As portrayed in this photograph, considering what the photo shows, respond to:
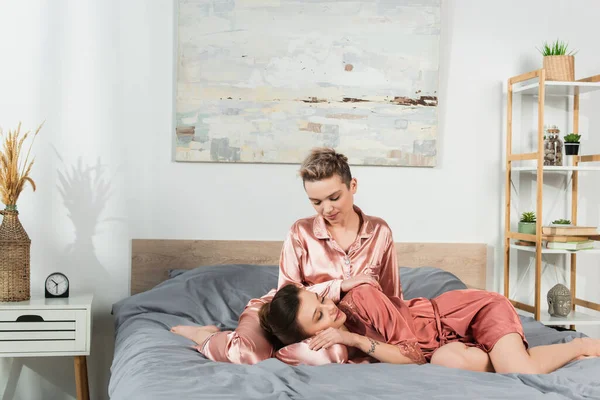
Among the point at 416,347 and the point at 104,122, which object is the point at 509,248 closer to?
the point at 416,347

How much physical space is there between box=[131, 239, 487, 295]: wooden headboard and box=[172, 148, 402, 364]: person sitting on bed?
2.50 ft

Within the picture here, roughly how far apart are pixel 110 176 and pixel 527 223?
6.62 ft

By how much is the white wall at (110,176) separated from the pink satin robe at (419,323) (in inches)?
Result: 46.6

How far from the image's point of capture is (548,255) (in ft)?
11.7

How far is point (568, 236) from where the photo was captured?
3217 mm

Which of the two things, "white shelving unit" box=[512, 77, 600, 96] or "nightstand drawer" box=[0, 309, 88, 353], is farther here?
"white shelving unit" box=[512, 77, 600, 96]

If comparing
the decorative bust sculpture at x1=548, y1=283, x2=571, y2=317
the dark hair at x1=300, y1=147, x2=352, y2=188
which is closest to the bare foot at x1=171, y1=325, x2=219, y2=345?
the dark hair at x1=300, y1=147, x2=352, y2=188

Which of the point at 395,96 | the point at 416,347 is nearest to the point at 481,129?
the point at 395,96

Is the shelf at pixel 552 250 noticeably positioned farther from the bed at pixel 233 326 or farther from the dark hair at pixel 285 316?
the dark hair at pixel 285 316

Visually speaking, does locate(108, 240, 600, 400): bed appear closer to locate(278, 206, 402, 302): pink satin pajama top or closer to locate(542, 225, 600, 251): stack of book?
locate(542, 225, 600, 251): stack of book

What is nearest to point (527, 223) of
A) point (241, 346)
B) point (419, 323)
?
point (419, 323)

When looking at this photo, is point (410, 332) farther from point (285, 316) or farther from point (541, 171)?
point (541, 171)

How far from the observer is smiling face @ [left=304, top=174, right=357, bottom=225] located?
2244 mm

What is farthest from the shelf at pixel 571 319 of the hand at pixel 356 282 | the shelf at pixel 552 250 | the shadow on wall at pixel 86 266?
the shadow on wall at pixel 86 266
